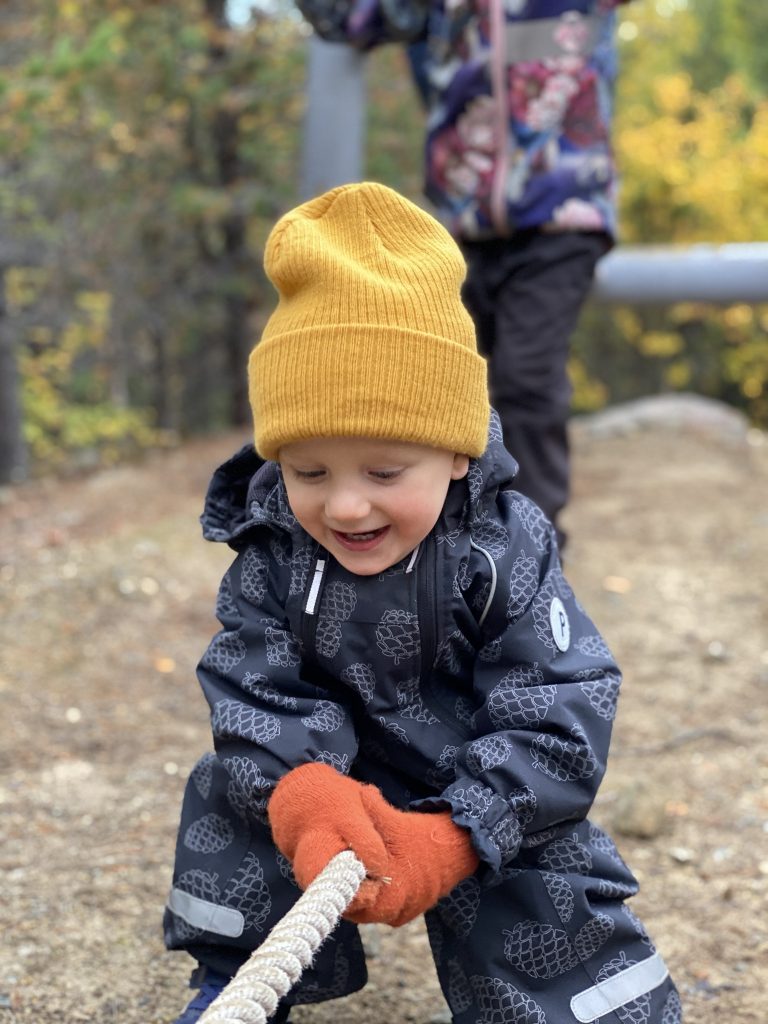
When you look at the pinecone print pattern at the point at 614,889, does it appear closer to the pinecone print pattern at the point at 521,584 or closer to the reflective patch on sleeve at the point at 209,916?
the pinecone print pattern at the point at 521,584

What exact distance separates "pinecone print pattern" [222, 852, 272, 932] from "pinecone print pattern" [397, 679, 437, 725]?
292mm

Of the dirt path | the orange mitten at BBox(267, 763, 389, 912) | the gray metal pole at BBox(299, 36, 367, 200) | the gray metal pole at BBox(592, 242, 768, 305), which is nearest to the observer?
the orange mitten at BBox(267, 763, 389, 912)

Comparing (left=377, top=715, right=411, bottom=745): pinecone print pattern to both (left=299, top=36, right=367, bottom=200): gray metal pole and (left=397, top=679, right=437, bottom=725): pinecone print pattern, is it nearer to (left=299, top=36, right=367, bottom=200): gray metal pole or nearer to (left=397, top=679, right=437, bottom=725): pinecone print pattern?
(left=397, top=679, right=437, bottom=725): pinecone print pattern

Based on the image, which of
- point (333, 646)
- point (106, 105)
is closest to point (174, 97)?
point (106, 105)

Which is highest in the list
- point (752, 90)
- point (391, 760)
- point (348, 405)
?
point (348, 405)

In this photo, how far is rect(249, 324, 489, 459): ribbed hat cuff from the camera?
1.58m

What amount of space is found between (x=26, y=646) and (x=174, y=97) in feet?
15.9

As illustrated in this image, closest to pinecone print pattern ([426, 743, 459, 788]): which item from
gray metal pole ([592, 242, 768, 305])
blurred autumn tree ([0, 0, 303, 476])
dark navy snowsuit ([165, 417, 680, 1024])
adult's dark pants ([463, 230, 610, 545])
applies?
dark navy snowsuit ([165, 417, 680, 1024])

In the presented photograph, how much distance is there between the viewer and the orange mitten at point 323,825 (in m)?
1.48

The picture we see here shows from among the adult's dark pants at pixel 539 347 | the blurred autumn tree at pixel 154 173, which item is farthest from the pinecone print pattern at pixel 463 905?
the blurred autumn tree at pixel 154 173

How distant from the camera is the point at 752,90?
15820 millimetres

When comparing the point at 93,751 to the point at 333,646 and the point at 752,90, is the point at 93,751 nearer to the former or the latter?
the point at 333,646

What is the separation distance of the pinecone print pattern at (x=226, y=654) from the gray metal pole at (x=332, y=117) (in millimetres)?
2498

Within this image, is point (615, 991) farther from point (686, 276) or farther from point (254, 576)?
point (686, 276)
